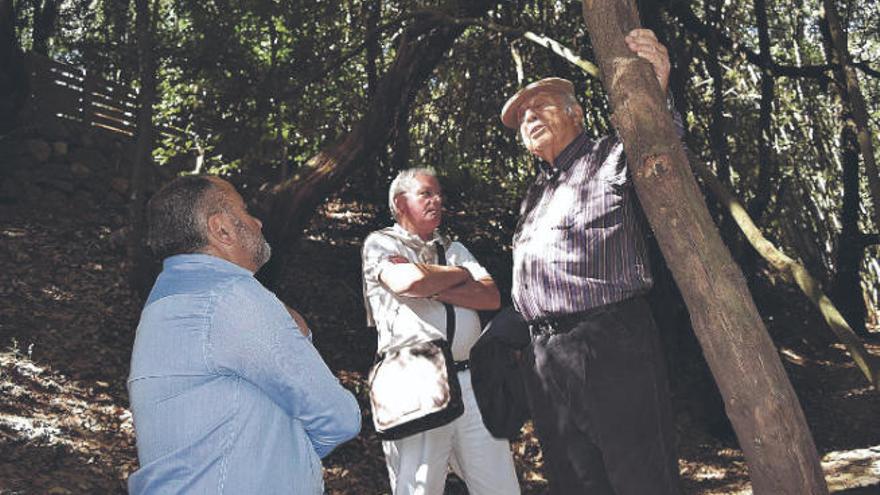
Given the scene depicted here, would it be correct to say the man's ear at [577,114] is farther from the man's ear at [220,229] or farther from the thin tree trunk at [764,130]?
the thin tree trunk at [764,130]

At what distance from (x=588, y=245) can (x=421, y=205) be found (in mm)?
1109

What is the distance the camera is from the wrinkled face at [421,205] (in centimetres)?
417

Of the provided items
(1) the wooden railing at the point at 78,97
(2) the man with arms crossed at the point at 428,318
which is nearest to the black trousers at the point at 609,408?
(2) the man with arms crossed at the point at 428,318

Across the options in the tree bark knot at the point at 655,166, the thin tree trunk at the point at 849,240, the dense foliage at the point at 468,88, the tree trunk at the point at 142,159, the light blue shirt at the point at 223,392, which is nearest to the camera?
the light blue shirt at the point at 223,392

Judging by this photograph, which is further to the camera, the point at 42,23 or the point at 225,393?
the point at 42,23

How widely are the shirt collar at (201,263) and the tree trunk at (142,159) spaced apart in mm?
6691

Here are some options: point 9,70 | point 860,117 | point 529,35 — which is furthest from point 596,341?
point 9,70

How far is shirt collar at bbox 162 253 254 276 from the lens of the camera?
2.37m

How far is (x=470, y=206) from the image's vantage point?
47.1 ft

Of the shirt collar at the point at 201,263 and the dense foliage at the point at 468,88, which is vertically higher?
the dense foliage at the point at 468,88

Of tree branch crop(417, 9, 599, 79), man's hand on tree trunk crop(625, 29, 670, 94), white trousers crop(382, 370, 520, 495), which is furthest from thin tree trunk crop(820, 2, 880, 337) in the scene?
man's hand on tree trunk crop(625, 29, 670, 94)

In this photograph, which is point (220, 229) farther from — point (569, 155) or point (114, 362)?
point (114, 362)

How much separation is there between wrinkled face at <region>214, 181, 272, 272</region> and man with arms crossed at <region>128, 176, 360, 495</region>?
14cm

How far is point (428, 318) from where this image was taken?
402 cm
